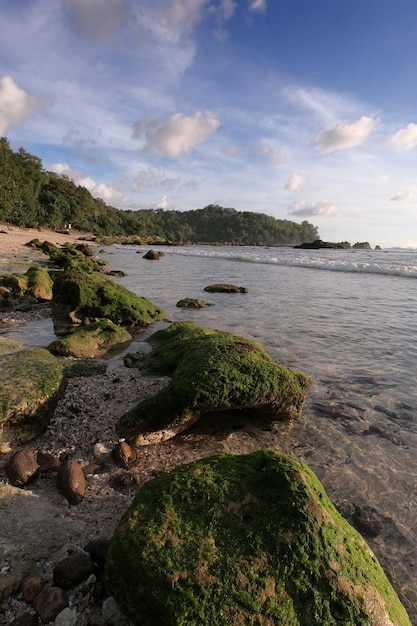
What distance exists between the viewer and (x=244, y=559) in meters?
2.53

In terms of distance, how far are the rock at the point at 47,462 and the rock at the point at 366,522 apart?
10.8 ft

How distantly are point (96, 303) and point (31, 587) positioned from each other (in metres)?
9.40

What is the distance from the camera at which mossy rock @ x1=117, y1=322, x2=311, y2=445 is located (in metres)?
4.77

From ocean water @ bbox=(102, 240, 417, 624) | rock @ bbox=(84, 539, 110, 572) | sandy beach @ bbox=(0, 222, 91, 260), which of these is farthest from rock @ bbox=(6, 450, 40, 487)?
sandy beach @ bbox=(0, 222, 91, 260)

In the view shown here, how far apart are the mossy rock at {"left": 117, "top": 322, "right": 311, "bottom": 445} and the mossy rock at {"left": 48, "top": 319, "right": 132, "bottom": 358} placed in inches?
114

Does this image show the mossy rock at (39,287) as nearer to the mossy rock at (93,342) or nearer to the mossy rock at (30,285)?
the mossy rock at (30,285)

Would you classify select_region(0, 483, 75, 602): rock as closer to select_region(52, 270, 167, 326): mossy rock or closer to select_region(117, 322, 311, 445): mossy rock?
select_region(117, 322, 311, 445): mossy rock

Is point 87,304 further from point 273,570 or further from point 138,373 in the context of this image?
point 273,570

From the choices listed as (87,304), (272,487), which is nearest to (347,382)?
(272,487)

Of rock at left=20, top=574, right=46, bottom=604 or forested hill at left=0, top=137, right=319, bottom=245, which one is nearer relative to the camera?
rock at left=20, top=574, right=46, bottom=604

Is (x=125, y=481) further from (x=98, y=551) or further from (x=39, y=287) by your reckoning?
(x=39, y=287)

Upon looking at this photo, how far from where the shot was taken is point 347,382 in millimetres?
7266

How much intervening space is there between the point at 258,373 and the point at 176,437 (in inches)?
58.6

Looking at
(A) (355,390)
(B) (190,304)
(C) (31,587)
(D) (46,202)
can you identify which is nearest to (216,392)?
(C) (31,587)
